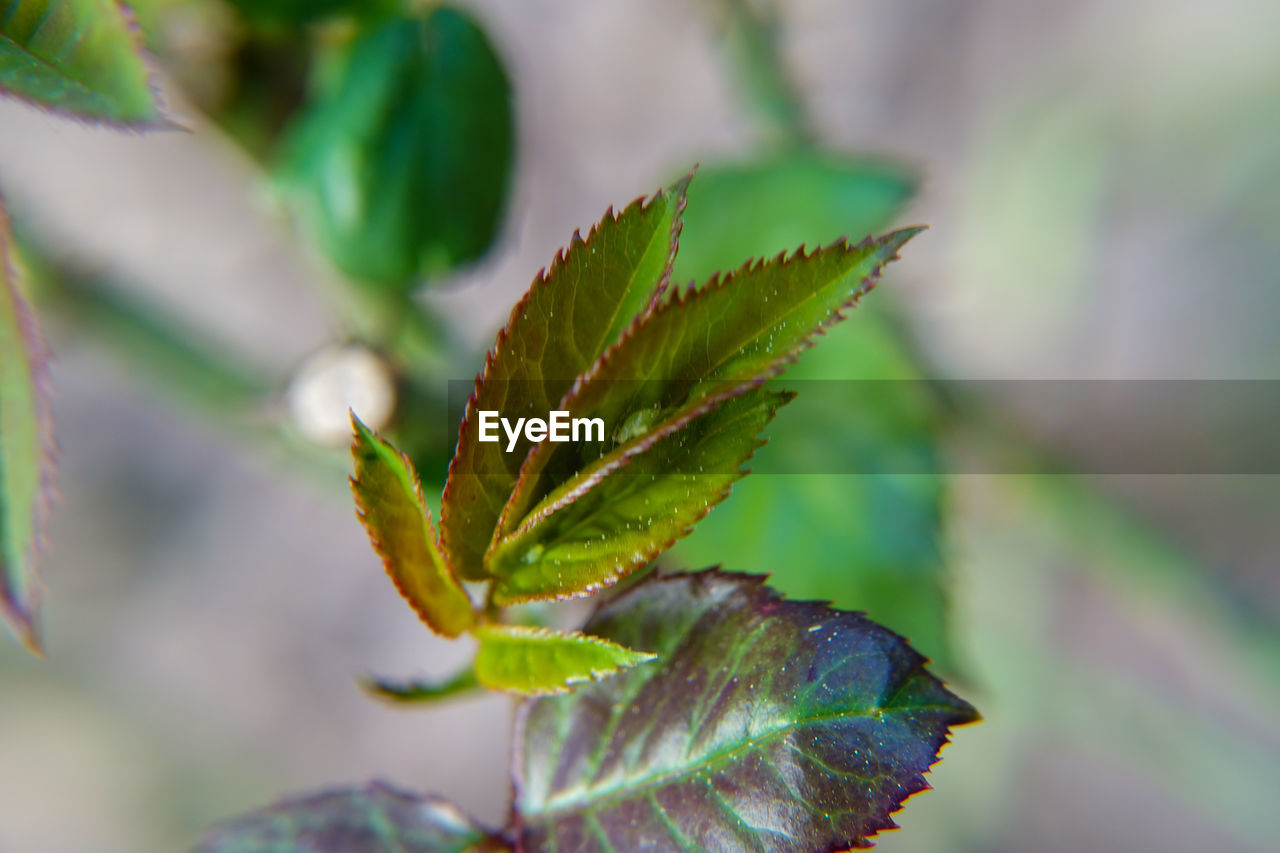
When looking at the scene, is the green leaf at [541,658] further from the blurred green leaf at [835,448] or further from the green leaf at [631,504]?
the blurred green leaf at [835,448]

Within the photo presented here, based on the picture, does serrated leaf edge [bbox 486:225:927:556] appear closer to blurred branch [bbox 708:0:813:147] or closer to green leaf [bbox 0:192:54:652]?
green leaf [bbox 0:192:54:652]

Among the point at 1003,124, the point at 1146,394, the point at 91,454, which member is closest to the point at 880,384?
the point at 1003,124

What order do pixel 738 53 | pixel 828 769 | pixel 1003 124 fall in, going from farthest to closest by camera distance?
pixel 1003 124
pixel 738 53
pixel 828 769

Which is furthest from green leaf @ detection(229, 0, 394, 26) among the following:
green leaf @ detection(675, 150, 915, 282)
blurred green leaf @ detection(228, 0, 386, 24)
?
green leaf @ detection(675, 150, 915, 282)

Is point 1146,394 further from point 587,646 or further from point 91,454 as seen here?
point 91,454

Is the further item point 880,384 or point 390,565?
point 880,384

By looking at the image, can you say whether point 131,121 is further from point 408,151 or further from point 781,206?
point 781,206

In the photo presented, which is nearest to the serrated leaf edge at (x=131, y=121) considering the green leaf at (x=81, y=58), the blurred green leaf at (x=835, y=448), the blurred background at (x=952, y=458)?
the green leaf at (x=81, y=58)
